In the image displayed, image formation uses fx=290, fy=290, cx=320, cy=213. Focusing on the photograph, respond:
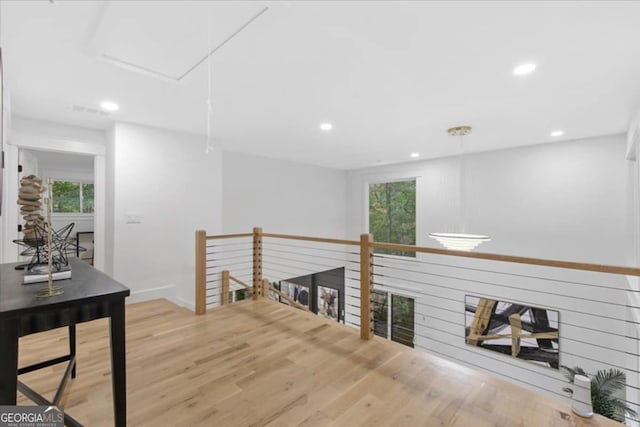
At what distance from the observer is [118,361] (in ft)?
4.25

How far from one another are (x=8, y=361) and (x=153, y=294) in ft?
10.00

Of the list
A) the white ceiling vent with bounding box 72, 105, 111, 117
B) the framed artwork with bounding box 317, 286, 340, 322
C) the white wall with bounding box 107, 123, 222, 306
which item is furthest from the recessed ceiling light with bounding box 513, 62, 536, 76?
the framed artwork with bounding box 317, 286, 340, 322

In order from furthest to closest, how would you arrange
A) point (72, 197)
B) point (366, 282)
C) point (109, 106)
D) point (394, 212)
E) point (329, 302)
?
1. point (329, 302)
2. point (394, 212)
3. point (72, 197)
4. point (109, 106)
5. point (366, 282)

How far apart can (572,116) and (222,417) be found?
4.44 m

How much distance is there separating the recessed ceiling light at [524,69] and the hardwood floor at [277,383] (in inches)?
91.0

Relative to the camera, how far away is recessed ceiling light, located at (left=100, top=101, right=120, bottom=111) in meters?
2.98

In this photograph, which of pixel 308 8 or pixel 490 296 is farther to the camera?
pixel 490 296

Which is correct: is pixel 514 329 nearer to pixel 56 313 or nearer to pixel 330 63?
pixel 330 63

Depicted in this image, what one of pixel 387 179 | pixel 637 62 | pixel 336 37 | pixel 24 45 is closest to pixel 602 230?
pixel 637 62

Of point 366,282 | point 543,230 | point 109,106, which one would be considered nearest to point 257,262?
point 366,282

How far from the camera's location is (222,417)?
5.43 feet

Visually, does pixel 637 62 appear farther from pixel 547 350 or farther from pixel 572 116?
pixel 547 350

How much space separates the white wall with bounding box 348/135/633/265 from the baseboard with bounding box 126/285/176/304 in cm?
478

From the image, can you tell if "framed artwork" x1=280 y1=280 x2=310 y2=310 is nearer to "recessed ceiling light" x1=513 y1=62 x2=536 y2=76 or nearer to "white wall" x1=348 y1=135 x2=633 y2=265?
"white wall" x1=348 y1=135 x2=633 y2=265
